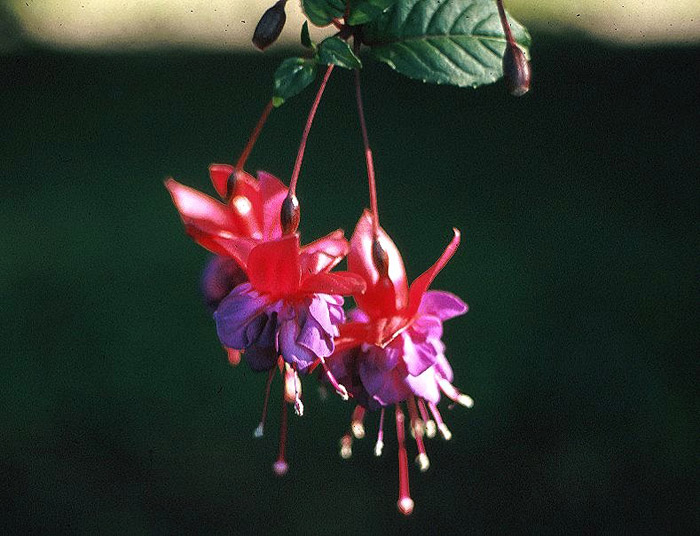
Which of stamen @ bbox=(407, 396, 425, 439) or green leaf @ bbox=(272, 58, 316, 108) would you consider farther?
stamen @ bbox=(407, 396, 425, 439)

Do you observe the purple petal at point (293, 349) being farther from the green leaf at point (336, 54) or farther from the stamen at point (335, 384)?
the green leaf at point (336, 54)

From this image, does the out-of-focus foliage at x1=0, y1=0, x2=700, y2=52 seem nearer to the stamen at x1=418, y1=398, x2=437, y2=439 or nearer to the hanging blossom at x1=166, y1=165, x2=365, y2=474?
the stamen at x1=418, y1=398, x2=437, y2=439

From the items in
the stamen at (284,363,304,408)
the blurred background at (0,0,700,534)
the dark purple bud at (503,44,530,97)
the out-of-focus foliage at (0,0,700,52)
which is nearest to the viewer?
the dark purple bud at (503,44,530,97)

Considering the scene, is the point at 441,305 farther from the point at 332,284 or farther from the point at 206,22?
the point at 206,22

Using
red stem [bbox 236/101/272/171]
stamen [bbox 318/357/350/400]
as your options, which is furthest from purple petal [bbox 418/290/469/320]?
red stem [bbox 236/101/272/171]

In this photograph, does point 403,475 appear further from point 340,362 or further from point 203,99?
point 203,99

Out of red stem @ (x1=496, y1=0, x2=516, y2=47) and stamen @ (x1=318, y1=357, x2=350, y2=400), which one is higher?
red stem @ (x1=496, y1=0, x2=516, y2=47)

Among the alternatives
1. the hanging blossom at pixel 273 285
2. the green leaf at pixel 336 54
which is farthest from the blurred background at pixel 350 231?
the green leaf at pixel 336 54
